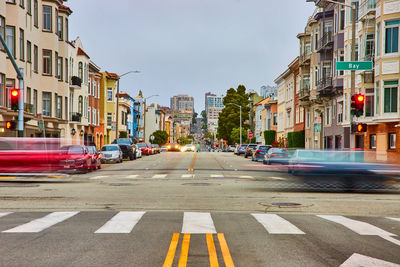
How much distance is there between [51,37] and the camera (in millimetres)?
44906

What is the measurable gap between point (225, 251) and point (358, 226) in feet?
12.4

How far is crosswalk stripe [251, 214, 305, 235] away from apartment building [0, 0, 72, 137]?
25.2 m

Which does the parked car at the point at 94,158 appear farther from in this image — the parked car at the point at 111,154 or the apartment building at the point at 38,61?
the parked car at the point at 111,154

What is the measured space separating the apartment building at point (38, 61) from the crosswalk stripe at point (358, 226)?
25954 millimetres

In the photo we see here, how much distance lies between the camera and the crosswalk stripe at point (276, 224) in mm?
9445

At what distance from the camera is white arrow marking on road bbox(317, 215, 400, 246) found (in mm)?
9039

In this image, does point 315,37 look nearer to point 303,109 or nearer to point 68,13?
point 303,109

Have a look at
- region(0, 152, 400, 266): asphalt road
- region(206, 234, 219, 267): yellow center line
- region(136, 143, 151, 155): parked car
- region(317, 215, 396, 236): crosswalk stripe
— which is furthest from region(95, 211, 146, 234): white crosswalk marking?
region(136, 143, 151, 155): parked car

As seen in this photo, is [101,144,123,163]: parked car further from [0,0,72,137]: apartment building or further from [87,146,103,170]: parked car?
[87,146,103,170]: parked car

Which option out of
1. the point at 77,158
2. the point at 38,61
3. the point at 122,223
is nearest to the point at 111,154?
the point at 38,61

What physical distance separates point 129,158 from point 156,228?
3823 centimetres

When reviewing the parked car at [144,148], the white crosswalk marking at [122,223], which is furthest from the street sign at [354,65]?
the parked car at [144,148]

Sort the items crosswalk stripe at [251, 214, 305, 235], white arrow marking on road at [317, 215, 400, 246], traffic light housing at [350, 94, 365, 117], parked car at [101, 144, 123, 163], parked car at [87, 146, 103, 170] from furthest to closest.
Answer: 1. parked car at [101, 144, 123, 163]
2. parked car at [87, 146, 103, 170]
3. traffic light housing at [350, 94, 365, 117]
4. crosswalk stripe at [251, 214, 305, 235]
5. white arrow marking on road at [317, 215, 400, 246]

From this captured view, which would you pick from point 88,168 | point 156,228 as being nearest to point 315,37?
point 88,168
